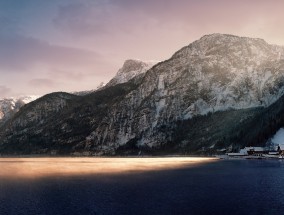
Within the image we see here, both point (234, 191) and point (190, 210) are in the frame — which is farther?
point (234, 191)

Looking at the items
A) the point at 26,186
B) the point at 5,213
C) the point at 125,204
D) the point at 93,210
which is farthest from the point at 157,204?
the point at 26,186

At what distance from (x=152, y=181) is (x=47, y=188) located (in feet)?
113

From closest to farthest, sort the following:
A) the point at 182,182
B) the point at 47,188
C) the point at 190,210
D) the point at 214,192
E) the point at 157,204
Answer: the point at 190,210 < the point at 157,204 < the point at 214,192 < the point at 47,188 < the point at 182,182

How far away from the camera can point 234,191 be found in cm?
10519

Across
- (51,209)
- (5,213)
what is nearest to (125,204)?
(51,209)

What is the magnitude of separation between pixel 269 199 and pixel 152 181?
50142 millimetres

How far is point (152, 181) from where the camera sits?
5266 inches

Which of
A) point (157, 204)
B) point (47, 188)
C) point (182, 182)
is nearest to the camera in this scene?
point (157, 204)

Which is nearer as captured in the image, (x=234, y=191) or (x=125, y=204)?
(x=125, y=204)

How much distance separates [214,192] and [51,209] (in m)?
42.6

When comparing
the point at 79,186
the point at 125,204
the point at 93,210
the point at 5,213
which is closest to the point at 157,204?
the point at 125,204

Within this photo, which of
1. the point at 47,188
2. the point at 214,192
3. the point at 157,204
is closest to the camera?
the point at 157,204

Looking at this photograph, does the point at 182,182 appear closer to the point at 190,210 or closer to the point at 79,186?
the point at 79,186

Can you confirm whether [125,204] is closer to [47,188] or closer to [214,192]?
[214,192]
